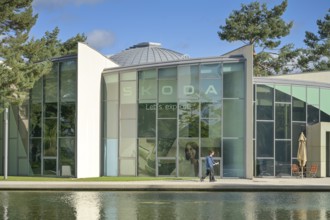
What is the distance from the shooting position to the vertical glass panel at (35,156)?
3962 centimetres

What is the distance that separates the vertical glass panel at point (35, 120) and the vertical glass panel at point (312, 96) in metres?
17.9

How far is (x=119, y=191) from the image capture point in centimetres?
2725

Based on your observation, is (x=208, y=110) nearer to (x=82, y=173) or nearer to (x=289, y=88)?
(x=289, y=88)

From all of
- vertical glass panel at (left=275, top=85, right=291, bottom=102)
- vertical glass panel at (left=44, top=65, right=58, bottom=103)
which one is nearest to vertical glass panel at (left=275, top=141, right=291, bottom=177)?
vertical glass panel at (left=275, top=85, right=291, bottom=102)

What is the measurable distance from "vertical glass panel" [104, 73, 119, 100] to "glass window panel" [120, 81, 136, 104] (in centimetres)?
45

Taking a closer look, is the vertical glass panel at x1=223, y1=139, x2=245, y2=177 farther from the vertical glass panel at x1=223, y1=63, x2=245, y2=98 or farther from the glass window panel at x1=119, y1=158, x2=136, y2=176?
the glass window panel at x1=119, y1=158, x2=136, y2=176

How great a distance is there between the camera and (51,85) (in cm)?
3959

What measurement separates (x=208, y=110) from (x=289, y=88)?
19.6 ft

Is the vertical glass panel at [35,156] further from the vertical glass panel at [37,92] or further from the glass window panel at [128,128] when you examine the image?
the glass window panel at [128,128]

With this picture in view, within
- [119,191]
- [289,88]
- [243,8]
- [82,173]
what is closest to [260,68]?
[243,8]

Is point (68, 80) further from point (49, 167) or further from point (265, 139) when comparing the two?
point (265, 139)

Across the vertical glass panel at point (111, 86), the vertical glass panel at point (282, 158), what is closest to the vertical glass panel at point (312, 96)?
the vertical glass panel at point (282, 158)

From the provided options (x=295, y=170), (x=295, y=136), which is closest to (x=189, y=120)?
(x=295, y=136)

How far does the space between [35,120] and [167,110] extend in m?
9.03
